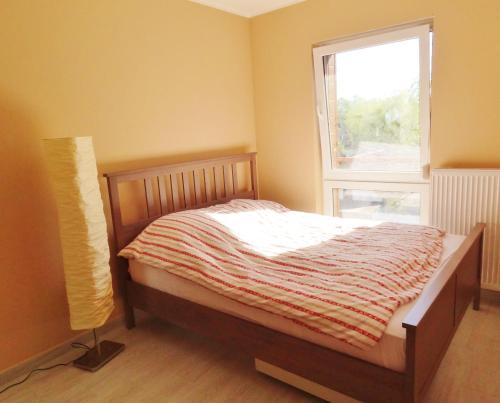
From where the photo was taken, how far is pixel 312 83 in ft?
11.1

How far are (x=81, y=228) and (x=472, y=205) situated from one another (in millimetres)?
2523

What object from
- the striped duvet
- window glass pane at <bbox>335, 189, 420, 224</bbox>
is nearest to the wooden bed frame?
the striped duvet

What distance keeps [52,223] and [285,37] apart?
2.49 metres

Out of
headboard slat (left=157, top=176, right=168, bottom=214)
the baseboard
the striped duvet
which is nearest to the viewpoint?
the striped duvet

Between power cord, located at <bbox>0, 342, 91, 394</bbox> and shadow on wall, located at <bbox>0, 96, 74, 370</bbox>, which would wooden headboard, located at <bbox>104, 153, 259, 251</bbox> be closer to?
shadow on wall, located at <bbox>0, 96, 74, 370</bbox>

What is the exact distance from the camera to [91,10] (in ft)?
7.89

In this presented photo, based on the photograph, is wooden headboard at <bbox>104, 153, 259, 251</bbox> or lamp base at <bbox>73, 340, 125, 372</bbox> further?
wooden headboard at <bbox>104, 153, 259, 251</bbox>

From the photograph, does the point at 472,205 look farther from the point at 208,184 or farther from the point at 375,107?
the point at 208,184

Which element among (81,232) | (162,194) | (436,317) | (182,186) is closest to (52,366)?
(81,232)

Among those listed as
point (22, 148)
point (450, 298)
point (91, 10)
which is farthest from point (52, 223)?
point (450, 298)

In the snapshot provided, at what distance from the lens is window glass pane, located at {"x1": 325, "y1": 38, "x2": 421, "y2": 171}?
9.69 ft

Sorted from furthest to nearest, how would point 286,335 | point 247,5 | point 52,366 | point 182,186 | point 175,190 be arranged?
point 247,5 < point 182,186 < point 175,190 < point 52,366 < point 286,335

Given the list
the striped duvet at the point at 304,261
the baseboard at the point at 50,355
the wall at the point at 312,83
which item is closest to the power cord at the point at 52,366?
the baseboard at the point at 50,355

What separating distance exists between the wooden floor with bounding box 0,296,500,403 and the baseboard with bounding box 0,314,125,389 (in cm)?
9
